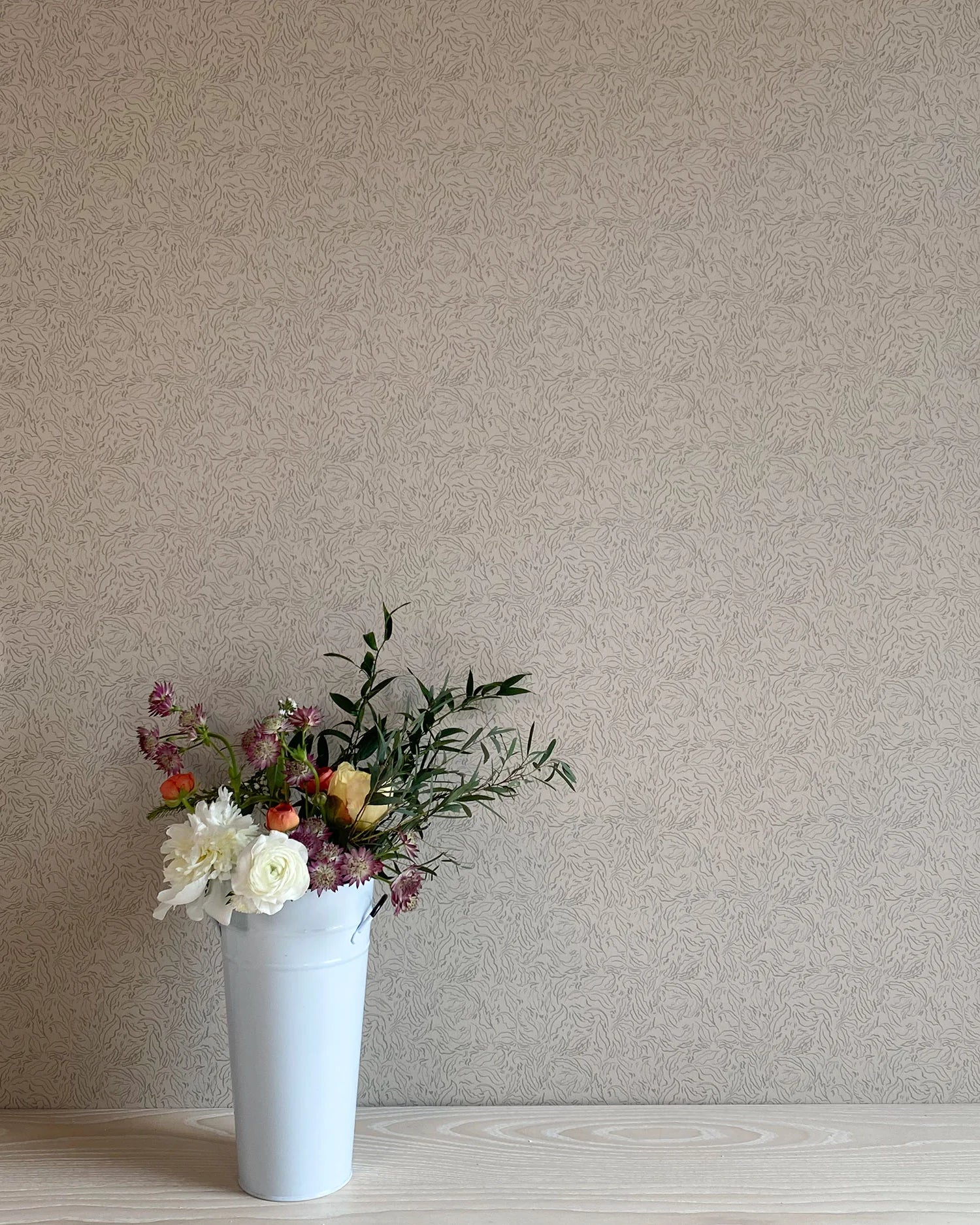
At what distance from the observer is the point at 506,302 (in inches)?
42.2

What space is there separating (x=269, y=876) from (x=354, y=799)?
11 centimetres

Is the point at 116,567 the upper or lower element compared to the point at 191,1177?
upper

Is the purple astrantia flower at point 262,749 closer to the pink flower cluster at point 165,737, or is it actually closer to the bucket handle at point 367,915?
the pink flower cluster at point 165,737

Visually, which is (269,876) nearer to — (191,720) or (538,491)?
(191,720)

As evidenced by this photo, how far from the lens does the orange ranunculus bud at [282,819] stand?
89cm

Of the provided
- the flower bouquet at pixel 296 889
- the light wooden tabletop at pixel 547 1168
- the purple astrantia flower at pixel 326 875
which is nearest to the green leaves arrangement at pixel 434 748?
the flower bouquet at pixel 296 889

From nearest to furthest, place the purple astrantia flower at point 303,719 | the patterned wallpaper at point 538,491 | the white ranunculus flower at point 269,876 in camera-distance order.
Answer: the white ranunculus flower at point 269,876, the purple astrantia flower at point 303,719, the patterned wallpaper at point 538,491

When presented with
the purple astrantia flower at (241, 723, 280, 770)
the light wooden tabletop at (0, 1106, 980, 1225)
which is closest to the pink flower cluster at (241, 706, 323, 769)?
the purple astrantia flower at (241, 723, 280, 770)

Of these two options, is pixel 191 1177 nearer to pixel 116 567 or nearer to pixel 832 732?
pixel 116 567

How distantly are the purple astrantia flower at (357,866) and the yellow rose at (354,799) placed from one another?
0.03 metres

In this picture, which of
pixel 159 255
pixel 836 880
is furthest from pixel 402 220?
pixel 836 880

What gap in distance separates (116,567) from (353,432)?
30 cm

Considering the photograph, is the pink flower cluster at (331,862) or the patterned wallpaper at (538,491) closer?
the pink flower cluster at (331,862)

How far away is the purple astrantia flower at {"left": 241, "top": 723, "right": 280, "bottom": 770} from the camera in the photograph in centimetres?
94
